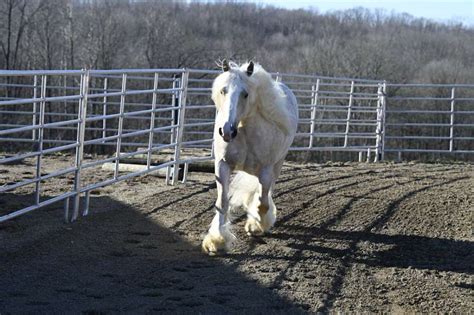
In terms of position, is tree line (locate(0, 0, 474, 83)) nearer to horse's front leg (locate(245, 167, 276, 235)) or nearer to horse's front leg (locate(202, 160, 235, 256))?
horse's front leg (locate(245, 167, 276, 235))

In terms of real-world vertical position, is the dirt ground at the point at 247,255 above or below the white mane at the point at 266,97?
below

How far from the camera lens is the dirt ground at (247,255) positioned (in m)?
4.60

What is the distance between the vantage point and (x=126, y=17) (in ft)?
125

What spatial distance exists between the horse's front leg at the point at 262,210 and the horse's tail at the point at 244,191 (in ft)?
0.92

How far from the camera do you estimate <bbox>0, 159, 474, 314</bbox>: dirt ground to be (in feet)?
15.1

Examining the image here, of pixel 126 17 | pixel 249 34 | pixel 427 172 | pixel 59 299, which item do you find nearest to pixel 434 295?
pixel 59 299

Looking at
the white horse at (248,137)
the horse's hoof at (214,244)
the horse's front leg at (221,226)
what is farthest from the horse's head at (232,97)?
the horse's hoof at (214,244)

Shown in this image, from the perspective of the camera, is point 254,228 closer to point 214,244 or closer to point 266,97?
point 214,244

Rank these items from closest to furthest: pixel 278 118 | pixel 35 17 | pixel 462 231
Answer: pixel 278 118, pixel 462 231, pixel 35 17

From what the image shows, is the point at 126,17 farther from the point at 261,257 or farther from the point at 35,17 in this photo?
the point at 261,257

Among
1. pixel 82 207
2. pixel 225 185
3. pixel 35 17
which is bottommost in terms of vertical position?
pixel 82 207

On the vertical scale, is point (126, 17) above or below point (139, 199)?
above

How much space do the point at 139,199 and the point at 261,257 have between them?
8.33ft

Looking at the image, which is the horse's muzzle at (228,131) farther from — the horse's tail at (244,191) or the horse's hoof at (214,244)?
the horse's tail at (244,191)
